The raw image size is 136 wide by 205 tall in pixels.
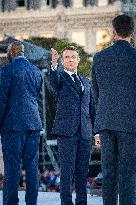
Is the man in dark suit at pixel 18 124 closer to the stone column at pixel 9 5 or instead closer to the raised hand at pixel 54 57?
the raised hand at pixel 54 57

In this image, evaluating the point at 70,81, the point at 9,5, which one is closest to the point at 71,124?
the point at 70,81

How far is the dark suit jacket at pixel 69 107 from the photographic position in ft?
18.8

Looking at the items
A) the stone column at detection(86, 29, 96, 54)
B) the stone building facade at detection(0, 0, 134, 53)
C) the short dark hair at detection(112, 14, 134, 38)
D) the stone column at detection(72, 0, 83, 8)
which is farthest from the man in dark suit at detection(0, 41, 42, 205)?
the stone column at detection(72, 0, 83, 8)

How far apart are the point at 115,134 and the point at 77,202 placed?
1421mm

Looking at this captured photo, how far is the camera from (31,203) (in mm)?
5676

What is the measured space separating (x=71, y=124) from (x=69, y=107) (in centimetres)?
16

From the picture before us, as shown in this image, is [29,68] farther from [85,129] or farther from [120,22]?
[120,22]

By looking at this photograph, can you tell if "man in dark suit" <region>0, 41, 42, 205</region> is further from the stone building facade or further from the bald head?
the stone building facade

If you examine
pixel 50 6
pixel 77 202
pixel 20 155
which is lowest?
pixel 77 202

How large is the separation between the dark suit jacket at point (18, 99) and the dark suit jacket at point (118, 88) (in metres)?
0.98

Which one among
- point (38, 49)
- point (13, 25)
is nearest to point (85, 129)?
point (38, 49)

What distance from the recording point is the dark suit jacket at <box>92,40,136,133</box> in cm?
466

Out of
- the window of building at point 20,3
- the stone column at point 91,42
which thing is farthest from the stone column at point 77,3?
the window of building at point 20,3

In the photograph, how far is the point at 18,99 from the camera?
5.57 m
